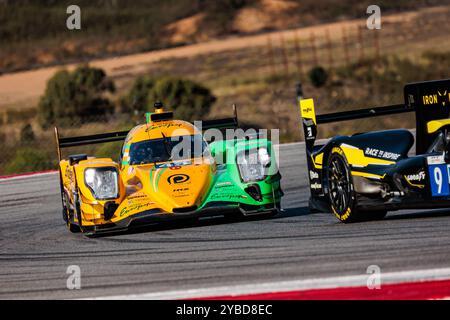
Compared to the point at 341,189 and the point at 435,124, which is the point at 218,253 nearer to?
the point at 341,189

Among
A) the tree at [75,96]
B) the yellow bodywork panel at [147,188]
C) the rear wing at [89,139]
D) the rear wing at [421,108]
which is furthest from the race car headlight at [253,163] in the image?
the tree at [75,96]

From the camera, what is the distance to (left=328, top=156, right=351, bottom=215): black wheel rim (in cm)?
1089

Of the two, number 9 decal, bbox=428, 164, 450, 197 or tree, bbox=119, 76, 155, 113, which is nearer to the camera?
number 9 decal, bbox=428, 164, 450, 197

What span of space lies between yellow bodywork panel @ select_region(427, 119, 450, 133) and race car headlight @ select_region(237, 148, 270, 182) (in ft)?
6.54

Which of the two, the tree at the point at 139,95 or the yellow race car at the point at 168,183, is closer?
the yellow race car at the point at 168,183

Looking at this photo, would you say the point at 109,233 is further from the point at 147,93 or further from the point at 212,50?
the point at 212,50

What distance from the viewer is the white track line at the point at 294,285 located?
7598mm

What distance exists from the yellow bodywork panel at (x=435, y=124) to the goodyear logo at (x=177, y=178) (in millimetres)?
2639

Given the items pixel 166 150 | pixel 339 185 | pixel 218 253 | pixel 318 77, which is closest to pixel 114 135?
pixel 166 150

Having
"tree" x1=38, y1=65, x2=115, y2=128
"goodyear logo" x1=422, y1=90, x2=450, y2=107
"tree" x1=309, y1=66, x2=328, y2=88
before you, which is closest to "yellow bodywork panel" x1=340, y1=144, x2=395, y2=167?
"goodyear logo" x1=422, y1=90, x2=450, y2=107

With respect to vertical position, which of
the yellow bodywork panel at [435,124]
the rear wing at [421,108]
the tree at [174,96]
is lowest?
the yellow bodywork panel at [435,124]

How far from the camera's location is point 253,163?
12.3m

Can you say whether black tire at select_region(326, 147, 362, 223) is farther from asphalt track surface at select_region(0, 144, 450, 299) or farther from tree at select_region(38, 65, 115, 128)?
tree at select_region(38, 65, 115, 128)

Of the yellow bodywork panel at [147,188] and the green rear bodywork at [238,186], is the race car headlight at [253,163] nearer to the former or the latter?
the green rear bodywork at [238,186]
